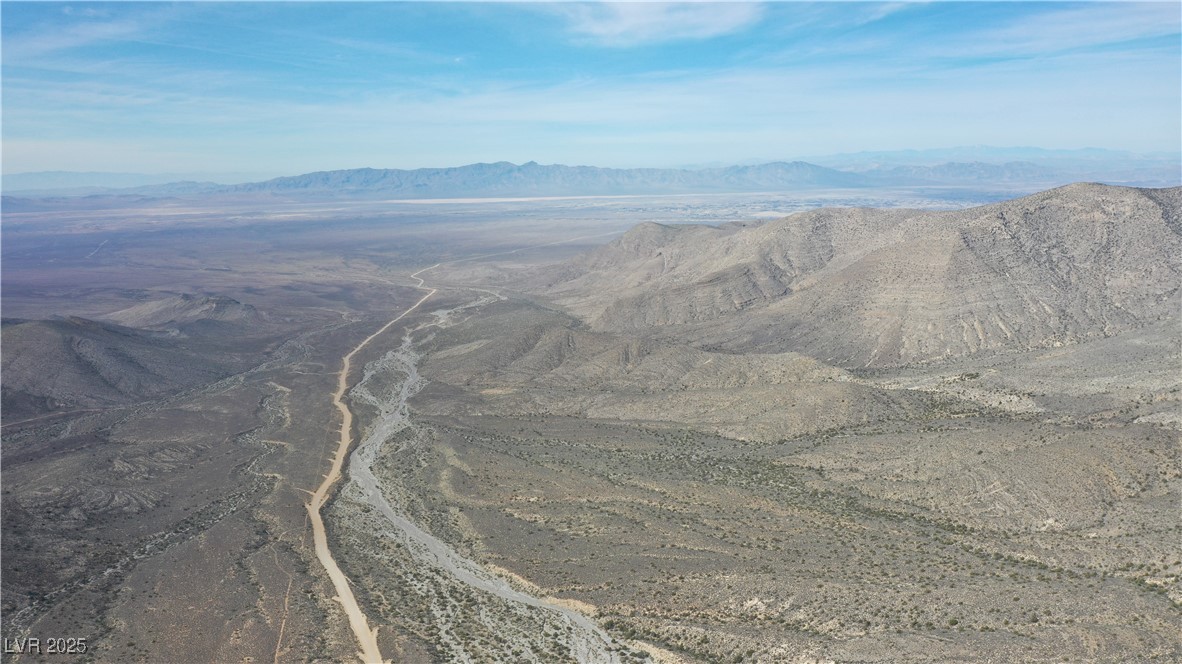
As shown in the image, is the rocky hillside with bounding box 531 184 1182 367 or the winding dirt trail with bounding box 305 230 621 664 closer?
the winding dirt trail with bounding box 305 230 621 664

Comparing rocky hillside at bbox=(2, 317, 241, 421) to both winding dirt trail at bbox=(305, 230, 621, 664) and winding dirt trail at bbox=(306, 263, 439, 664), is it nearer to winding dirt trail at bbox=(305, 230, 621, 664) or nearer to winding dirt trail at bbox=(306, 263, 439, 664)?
winding dirt trail at bbox=(305, 230, 621, 664)

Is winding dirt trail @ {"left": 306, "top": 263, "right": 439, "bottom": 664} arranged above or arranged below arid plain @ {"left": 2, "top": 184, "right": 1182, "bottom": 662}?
below

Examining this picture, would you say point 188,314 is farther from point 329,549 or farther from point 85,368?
point 329,549

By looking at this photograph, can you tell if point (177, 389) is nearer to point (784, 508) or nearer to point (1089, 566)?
point (784, 508)

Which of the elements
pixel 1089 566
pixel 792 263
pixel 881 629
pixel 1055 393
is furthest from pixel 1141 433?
pixel 792 263

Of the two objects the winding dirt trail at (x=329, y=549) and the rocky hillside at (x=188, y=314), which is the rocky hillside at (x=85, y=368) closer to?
the winding dirt trail at (x=329, y=549)

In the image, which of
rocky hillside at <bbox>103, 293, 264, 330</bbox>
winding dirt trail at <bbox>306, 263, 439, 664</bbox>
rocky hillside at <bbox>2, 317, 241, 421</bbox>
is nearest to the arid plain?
rocky hillside at <bbox>2, 317, 241, 421</bbox>

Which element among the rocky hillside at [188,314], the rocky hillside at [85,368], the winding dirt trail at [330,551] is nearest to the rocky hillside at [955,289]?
the winding dirt trail at [330,551]
